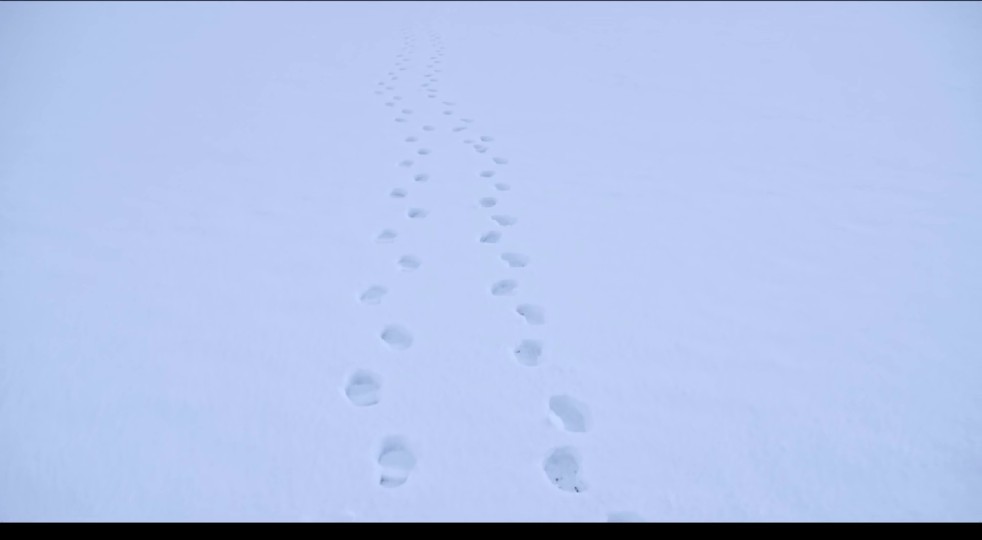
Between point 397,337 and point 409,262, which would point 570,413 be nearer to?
point 397,337

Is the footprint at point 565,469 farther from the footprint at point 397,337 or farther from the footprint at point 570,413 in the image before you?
the footprint at point 397,337

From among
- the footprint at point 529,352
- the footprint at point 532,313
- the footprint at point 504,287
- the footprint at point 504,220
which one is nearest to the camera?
the footprint at point 529,352

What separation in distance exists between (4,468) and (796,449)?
2002 millimetres

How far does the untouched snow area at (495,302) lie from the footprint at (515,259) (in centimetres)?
4

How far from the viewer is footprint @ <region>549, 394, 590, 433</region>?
49.9 inches

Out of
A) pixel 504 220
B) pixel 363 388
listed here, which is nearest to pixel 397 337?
pixel 363 388

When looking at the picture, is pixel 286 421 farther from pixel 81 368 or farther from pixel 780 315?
pixel 780 315

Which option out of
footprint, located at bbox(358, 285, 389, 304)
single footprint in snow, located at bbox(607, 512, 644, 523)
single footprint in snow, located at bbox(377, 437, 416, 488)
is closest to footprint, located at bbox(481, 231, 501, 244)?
footprint, located at bbox(358, 285, 389, 304)

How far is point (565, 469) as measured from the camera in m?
1.17

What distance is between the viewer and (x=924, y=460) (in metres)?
1.16

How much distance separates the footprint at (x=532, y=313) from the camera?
63.2 inches

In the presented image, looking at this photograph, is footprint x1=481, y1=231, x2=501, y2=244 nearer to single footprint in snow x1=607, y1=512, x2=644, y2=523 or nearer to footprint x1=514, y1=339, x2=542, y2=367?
footprint x1=514, y1=339, x2=542, y2=367

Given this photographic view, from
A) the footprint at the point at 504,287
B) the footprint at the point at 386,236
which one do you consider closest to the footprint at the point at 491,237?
the footprint at the point at 504,287
